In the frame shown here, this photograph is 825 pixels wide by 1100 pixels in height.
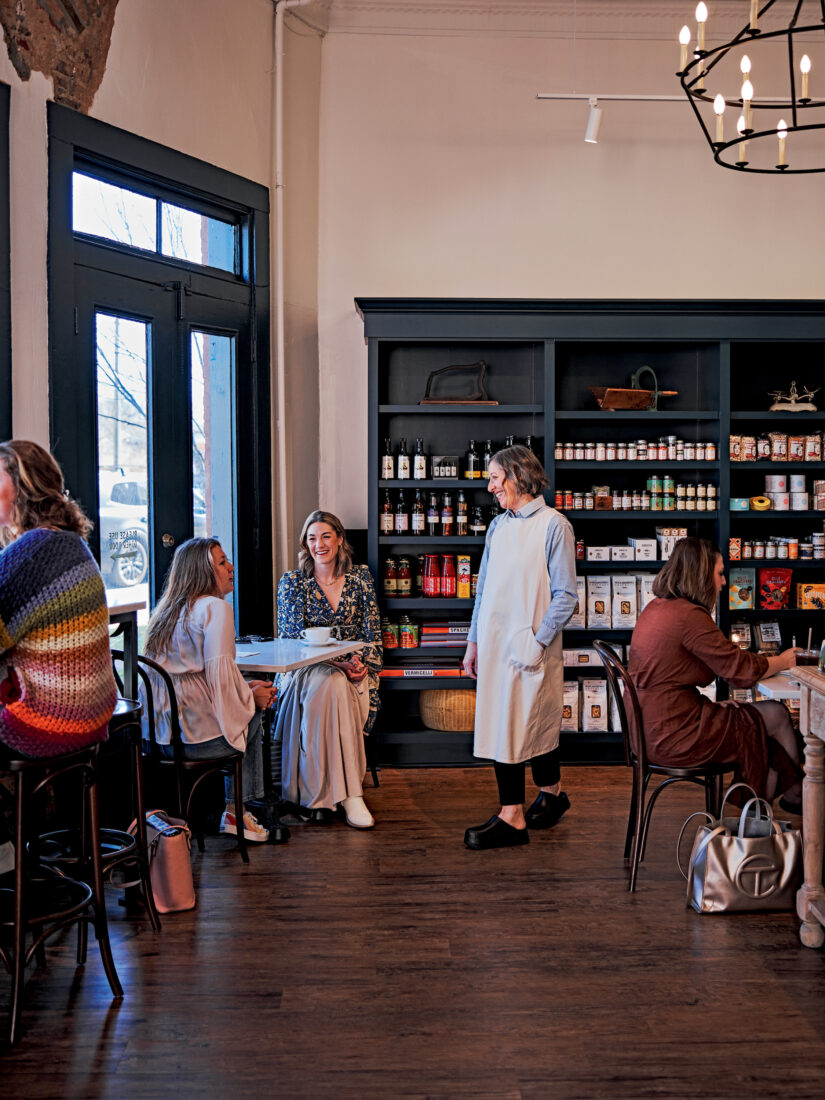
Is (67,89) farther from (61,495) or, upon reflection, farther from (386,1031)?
(386,1031)

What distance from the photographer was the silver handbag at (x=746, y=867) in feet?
11.6

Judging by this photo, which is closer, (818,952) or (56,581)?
(56,581)

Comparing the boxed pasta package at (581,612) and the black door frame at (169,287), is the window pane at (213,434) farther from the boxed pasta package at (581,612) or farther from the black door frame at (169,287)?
the boxed pasta package at (581,612)

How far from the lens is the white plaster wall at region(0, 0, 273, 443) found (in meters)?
4.10

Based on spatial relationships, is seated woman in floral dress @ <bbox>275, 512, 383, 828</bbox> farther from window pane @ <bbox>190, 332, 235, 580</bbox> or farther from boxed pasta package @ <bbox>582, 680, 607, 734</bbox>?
boxed pasta package @ <bbox>582, 680, 607, 734</bbox>

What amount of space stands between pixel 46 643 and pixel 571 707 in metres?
3.51

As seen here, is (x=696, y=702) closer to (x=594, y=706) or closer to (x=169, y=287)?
(x=594, y=706)

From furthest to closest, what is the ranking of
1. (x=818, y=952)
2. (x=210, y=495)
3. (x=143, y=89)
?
(x=210, y=495) < (x=143, y=89) < (x=818, y=952)

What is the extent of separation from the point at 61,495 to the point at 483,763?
11.2 feet

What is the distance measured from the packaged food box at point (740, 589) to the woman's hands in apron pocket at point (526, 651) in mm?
1853

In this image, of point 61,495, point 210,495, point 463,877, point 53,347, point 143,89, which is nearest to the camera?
point 61,495

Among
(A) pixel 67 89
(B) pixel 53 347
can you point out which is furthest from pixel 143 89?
(B) pixel 53 347

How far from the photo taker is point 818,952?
Answer: 10.9ft

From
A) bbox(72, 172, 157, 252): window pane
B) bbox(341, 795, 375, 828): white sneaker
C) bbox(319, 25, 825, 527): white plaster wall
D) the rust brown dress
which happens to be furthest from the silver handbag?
bbox(72, 172, 157, 252): window pane
